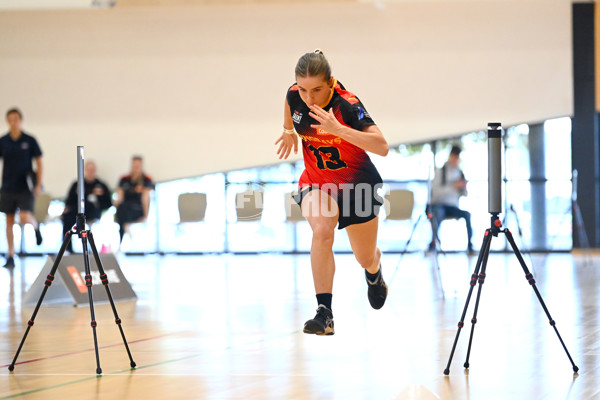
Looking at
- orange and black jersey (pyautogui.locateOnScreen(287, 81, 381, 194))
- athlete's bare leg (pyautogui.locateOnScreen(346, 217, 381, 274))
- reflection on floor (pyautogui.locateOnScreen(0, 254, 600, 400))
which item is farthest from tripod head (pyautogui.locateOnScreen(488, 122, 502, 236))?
athlete's bare leg (pyautogui.locateOnScreen(346, 217, 381, 274))

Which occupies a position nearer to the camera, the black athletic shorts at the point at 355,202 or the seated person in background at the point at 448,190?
the black athletic shorts at the point at 355,202

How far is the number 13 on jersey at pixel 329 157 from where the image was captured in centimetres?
428

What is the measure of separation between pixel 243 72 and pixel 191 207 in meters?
2.66

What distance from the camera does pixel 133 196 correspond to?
12.1 meters

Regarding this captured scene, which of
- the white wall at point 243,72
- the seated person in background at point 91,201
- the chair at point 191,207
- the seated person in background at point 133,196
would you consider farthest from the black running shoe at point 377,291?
the white wall at point 243,72

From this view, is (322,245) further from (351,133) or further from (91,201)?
(91,201)

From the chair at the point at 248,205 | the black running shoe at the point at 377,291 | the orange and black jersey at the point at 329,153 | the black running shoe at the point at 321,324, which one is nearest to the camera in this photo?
the black running shoe at the point at 321,324

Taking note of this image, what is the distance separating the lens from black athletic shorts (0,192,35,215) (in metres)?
9.68

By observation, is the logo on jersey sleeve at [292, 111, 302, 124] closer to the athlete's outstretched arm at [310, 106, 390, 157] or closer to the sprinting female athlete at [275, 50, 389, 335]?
the sprinting female athlete at [275, 50, 389, 335]

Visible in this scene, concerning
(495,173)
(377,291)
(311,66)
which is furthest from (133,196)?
(495,173)

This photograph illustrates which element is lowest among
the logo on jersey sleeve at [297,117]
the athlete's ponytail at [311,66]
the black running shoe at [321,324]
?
the black running shoe at [321,324]

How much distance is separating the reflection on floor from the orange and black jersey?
88 cm

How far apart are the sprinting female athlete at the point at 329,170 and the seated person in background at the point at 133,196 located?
750 cm

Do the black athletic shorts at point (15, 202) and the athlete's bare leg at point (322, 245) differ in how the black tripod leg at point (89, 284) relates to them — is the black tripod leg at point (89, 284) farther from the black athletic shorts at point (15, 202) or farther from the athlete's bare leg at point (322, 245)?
the black athletic shorts at point (15, 202)
